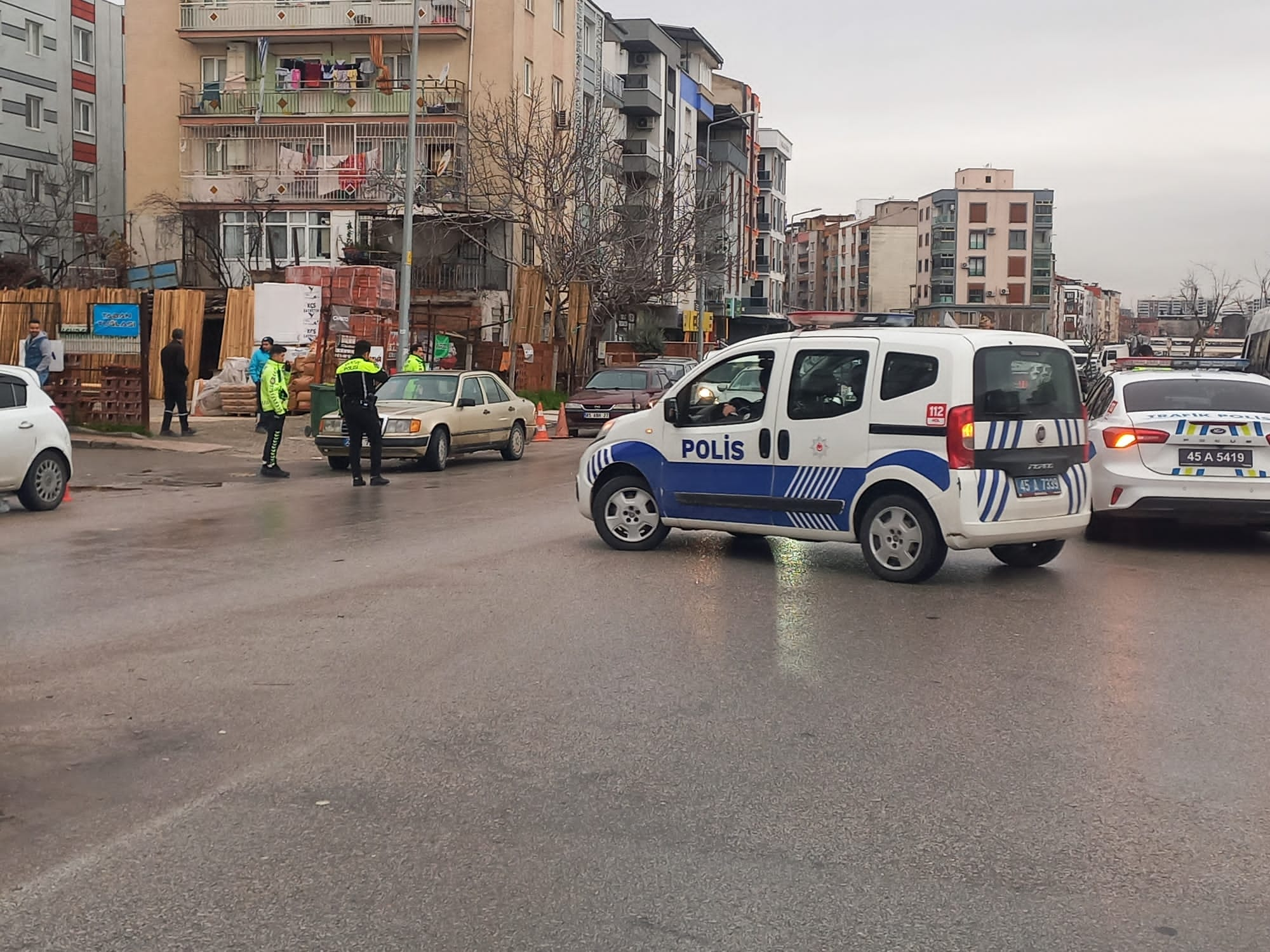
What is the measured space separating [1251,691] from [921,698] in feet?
5.48

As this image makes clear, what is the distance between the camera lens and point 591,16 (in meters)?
58.0

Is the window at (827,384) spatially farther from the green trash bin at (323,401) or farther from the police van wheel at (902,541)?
the green trash bin at (323,401)

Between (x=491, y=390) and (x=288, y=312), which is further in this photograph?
(x=288, y=312)

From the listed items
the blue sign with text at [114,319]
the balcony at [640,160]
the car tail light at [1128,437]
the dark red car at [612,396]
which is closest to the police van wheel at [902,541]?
the car tail light at [1128,437]

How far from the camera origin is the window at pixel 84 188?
208ft

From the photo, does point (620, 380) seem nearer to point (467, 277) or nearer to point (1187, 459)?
point (1187, 459)

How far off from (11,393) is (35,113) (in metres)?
53.5

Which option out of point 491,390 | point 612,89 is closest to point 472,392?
point 491,390

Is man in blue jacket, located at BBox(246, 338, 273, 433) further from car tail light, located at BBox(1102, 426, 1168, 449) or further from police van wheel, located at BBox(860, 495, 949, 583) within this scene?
police van wheel, located at BBox(860, 495, 949, 583)

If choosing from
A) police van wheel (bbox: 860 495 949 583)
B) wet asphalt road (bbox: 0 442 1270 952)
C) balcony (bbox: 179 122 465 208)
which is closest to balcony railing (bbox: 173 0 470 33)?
balcony (bbox: 179 122 465 208)

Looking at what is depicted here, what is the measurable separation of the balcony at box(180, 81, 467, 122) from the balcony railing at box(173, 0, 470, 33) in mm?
1880

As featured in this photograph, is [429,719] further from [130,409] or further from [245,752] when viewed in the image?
[130,409]

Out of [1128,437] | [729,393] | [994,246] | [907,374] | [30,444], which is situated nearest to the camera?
[907,374]

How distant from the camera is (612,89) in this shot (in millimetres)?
62375
